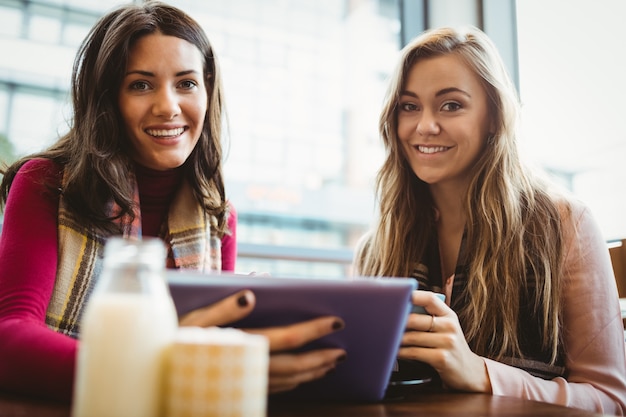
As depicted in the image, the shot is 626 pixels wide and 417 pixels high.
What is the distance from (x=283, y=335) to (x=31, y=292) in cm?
61

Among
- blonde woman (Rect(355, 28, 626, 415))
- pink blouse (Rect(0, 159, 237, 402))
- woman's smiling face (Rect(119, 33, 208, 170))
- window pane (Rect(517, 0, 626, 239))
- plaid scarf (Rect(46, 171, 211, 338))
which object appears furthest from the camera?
window pane (Rect(517, 0, 626, 239))

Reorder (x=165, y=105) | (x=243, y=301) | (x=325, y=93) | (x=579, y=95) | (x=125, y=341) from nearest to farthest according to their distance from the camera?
(x=125, y=341)
(x=243, y=301)
(x=165, y=105)
(x=579, y=95)
(x=325, y=93)

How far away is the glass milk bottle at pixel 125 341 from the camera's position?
1.42 ft

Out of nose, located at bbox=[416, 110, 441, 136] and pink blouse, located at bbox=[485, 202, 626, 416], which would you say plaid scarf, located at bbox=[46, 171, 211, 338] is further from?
pink blouse, located at bbox=[485, 202, 626, 416]

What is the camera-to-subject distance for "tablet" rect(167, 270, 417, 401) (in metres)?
0.59

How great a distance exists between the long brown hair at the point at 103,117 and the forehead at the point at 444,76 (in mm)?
571

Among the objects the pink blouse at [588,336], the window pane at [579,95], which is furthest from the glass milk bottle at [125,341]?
the window pane at [579,95]

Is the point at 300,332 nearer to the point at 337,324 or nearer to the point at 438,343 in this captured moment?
the point at 337,324

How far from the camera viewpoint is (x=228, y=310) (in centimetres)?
59

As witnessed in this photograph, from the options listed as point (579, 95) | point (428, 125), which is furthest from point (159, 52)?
point (579, 95)

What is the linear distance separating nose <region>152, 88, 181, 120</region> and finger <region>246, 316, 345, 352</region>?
0.78m

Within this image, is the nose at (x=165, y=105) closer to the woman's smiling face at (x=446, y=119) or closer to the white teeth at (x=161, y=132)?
the white teeth at (x=161, y=132)

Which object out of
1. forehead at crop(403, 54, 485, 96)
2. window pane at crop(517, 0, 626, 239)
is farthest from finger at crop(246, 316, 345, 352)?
window pane at crop(517, 0, 626, 239)

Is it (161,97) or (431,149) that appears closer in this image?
(161,97)
